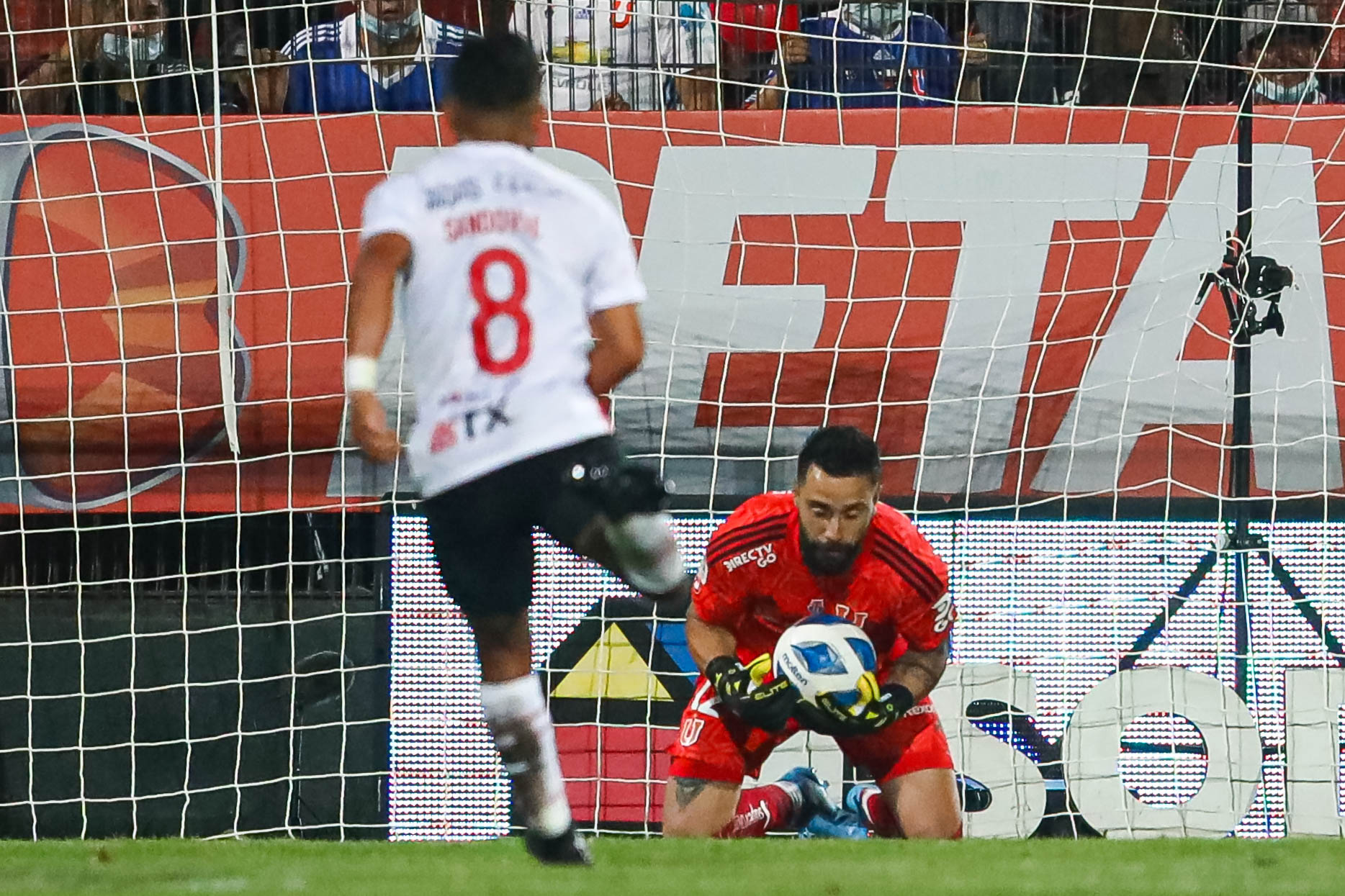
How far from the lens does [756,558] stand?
6441mm

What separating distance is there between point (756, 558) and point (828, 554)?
12.2 inches

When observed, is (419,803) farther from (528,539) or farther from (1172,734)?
(528,539)

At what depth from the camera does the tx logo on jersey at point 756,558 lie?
253 inches

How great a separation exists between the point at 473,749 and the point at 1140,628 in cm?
248

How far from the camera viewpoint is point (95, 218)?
7.47m

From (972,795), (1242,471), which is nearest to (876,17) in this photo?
(1242,471)

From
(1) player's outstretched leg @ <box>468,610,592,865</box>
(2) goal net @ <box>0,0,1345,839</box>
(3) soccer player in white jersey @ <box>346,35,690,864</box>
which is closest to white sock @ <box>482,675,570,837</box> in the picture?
(1) player's outstretched leg @ <box>468,610,592,865</box>

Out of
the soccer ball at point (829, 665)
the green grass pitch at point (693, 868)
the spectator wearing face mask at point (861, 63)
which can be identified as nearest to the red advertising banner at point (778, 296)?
the spectator wearing face mask at point (861, 63)

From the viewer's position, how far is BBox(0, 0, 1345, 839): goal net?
293 inches

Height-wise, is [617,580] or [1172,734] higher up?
[617,580]

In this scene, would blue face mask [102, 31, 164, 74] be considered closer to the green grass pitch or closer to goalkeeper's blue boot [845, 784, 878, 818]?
the green grass pitch

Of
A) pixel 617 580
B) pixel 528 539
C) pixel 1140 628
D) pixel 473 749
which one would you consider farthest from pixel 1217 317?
pixel 528 539

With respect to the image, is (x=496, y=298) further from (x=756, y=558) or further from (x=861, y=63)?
(x=861, y=63)

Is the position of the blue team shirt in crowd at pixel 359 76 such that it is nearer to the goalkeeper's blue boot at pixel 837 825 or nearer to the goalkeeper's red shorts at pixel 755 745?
the goalkeeper's red shorts at pixel 755 745
